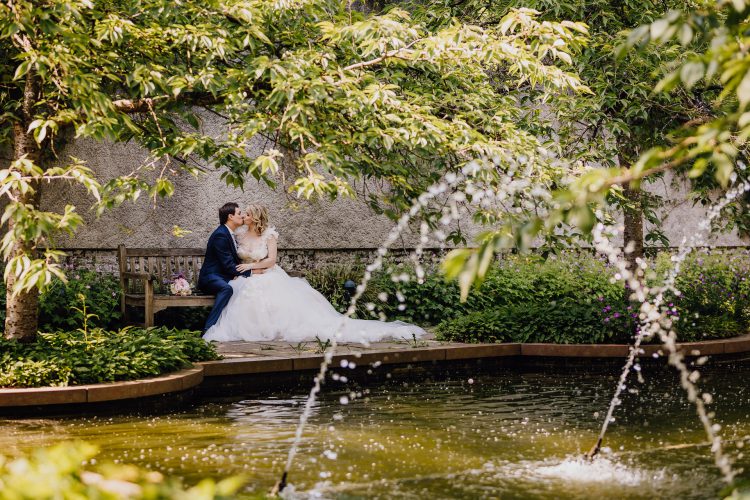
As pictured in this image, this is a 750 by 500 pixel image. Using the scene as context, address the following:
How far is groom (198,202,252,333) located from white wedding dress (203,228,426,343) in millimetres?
132

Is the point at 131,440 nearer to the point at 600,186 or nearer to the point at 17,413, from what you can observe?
the point at 17,413

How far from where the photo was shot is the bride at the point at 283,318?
10281mm

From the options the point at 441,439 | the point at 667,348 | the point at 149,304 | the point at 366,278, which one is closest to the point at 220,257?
the point at 149,304

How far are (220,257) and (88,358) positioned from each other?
4.09 m

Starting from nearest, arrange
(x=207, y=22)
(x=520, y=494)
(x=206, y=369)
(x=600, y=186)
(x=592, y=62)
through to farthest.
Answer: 1. (x=600, y=186)
2. (x=520, y=494)
3. (x=207, y=22)
4. (x=206, y=369)
5. (x=592, y=62)

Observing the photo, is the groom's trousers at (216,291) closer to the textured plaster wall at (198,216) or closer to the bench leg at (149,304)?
the bench leg at (149,304)

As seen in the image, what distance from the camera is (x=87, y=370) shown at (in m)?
6.83

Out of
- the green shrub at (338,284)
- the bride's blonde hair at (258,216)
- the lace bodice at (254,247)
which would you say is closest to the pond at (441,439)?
the lace bodice at (254,247)

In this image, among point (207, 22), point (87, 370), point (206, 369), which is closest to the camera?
point (207, 22)

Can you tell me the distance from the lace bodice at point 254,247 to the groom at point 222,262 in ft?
0.37

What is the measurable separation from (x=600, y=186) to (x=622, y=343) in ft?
25.8

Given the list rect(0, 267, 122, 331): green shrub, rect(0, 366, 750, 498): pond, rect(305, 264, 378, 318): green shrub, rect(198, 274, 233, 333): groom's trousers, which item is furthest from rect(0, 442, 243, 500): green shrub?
rect(305, 264, 378, 318): green shrub

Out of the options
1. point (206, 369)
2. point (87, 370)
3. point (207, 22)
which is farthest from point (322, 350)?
point (207, 22)

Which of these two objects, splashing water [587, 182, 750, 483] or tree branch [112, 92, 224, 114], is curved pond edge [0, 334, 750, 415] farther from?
tree branch [112, 92, 224, 114]
